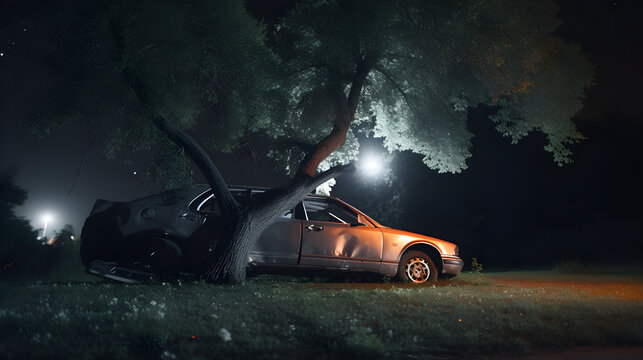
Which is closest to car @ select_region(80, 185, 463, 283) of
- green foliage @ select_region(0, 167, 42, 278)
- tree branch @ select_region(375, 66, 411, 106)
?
tree branch @ select_region(375, 66, 411, 106)

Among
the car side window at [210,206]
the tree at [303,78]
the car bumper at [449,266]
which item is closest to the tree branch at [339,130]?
the tree at [303,78]

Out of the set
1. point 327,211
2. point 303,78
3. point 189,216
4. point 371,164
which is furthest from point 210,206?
point 371,164

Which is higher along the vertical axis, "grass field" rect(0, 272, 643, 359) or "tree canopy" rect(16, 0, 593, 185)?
A: "tree canopy" rect(16, 0, 593, 185)

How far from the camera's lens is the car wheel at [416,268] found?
35.7ft

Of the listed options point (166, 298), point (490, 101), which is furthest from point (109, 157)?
point (490, 101)

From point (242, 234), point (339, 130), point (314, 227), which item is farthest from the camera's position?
point (339, 130)

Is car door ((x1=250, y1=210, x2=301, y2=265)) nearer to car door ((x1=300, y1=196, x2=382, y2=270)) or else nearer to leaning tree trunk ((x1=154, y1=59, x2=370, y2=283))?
car door ((x1=300, y1=196, x2=382, y2=270))

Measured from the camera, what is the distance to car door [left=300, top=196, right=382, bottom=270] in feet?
33.5

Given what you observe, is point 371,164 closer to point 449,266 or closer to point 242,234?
point 449,266

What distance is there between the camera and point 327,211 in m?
10.9

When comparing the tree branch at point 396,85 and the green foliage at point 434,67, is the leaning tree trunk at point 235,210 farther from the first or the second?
the tree branch at point 396,85

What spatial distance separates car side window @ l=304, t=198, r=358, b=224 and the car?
0.02 meters

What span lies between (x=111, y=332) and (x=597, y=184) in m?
22.2

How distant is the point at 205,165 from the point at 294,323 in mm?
4781
